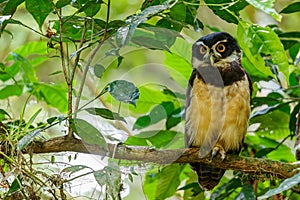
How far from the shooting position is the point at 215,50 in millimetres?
1867

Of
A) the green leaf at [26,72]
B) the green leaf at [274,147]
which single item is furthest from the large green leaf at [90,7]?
the green leaf at [274,147]

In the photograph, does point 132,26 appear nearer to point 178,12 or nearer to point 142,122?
point 178,12

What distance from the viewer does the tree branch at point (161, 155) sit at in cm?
129

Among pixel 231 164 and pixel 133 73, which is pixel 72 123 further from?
pixel 133 73

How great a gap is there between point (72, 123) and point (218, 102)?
27.2 inches

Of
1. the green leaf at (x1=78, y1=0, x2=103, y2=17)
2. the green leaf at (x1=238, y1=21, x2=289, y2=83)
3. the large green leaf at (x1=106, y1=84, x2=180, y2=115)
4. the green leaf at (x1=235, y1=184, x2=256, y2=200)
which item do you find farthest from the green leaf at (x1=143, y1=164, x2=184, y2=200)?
the green leaf at (x1=78, y1=0, x2=103, y2=17)

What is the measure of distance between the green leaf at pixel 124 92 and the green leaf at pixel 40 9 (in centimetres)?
26

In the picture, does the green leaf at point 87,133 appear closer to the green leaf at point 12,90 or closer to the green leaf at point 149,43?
the green leaf at point 149,43

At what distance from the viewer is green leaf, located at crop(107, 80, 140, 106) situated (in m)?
1.18

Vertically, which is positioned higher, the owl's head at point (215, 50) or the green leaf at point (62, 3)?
the green leaf at point (62, 3)

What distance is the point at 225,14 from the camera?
1400mm

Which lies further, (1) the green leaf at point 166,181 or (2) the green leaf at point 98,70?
(1) the green leaf at point 166,181

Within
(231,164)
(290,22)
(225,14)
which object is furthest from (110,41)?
(290,22)

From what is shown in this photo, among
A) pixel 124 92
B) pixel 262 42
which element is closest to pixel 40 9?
pixel 124 92
